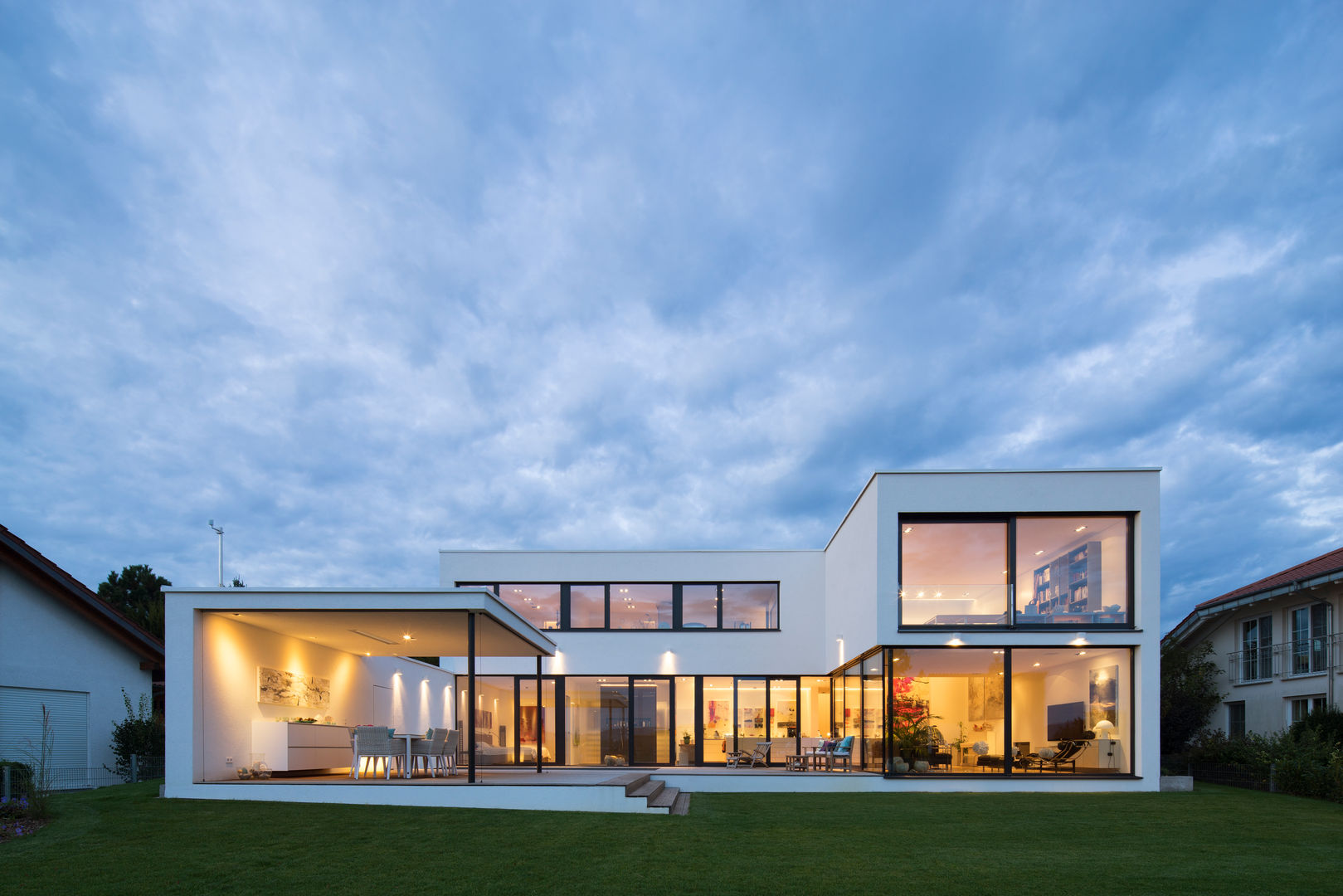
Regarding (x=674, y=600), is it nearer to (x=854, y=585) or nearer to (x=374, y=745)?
(x=854, y=585)

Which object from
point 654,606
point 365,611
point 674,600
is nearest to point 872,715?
point 674,600

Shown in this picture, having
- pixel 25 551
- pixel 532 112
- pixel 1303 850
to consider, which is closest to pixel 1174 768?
pixel 1303 850

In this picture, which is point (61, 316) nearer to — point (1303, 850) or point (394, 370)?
point (394, 370)

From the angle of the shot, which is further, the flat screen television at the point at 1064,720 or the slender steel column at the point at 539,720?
the slender steel column at the point at 539,720

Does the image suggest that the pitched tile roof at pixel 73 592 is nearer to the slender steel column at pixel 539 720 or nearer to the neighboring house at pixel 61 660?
the neighboring house at pixel 61 660

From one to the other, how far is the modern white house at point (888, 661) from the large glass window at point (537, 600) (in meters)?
2.16

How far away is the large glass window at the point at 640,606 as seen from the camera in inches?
806

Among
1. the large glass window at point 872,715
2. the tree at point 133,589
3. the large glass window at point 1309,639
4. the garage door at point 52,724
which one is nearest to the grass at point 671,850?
the large glass window at point 872,715

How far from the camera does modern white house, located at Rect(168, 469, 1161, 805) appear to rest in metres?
11.7

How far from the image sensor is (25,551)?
1426 centimetres

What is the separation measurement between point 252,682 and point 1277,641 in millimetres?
20526

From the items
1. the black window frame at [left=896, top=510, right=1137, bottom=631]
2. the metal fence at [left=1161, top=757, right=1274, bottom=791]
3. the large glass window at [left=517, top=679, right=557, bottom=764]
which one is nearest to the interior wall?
the large glass window at [left=517, top=679, right=557, bottom=764]

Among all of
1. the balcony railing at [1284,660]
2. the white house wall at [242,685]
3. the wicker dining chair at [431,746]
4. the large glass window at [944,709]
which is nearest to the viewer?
the white house wall at [242,685]

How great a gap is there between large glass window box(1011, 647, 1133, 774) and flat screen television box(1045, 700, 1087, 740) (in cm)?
1
